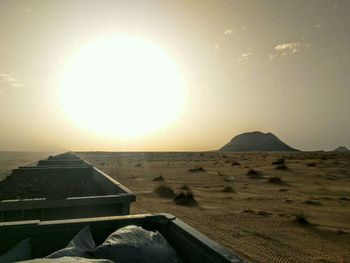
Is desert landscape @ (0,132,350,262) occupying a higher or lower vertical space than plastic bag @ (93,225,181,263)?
lower

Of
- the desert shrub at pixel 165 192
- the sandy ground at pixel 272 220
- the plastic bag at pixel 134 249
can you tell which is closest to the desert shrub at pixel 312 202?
the sandy ground at pixel 272 220

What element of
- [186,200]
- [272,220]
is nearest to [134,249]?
[272,220]

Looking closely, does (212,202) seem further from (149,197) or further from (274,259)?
(274,259)

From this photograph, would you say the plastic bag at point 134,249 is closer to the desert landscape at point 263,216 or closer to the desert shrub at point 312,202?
the desert landscape at point 263,216

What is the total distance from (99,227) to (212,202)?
11.1m

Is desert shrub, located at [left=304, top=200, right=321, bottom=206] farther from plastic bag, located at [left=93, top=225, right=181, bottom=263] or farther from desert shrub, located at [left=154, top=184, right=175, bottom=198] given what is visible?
plastic bag, located at [left=93, top=225, right=181, bottom=263]

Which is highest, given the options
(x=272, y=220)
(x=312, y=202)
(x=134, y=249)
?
(x=134, y=249)

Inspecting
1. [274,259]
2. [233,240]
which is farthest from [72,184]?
[274,259]

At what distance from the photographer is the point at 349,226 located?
32.4 feet

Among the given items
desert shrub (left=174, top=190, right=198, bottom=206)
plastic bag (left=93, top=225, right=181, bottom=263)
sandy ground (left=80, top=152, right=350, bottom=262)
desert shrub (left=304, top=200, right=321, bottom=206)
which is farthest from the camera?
desert shrub (left=304, top=200, right=321, bottom=206)

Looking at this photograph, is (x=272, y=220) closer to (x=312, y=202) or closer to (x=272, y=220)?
(x=272, y=220)

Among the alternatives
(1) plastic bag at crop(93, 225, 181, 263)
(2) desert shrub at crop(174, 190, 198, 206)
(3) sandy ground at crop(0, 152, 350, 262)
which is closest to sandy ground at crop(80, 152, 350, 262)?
(3) sandy ground at crop(0, 152, 350, 262)

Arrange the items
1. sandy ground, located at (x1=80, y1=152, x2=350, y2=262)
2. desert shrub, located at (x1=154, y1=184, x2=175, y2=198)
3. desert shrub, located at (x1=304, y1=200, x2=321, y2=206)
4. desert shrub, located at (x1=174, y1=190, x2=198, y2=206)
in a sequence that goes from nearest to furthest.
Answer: sandy ground, located at (x1=80, y1=152, x2=350, y2=262), desert shrub, located at (x1=174, y1=190, x2=198, y2=206), desert shrub, located at (x1=304, y1=200, x2=321, y2=206), desert shrub, located at (x1=154, y1=184, x2=175, y2=198)

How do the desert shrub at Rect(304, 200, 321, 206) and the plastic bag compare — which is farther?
the desert shrub at Rect(304, 200, 321, 206)
